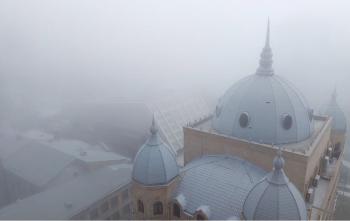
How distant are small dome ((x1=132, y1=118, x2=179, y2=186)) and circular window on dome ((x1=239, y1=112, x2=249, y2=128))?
5702 millimetres

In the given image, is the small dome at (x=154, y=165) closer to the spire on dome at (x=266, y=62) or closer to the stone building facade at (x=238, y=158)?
the stone building facade at (x=238, y=158)

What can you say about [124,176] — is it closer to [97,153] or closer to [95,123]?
[97,153]

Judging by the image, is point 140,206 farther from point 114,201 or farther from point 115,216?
point 115,216

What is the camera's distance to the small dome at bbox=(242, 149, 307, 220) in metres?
13.9

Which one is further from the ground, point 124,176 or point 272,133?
point 272,133

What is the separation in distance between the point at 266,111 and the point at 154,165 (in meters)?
8.60

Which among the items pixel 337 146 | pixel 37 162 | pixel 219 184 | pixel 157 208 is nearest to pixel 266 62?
pixel 219 184

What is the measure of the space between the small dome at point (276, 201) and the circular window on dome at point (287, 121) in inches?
236

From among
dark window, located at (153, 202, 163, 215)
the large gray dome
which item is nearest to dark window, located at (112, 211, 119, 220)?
dark window, located at (153, 202, 163, 215)

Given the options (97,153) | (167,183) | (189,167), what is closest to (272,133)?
(189,167)

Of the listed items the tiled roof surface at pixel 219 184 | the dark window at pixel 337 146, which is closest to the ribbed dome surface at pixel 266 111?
the tiled roof surface at pixel 219 184

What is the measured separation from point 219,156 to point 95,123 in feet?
98.4

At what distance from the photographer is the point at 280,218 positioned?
13898 millimetres

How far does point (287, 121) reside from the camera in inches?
780
